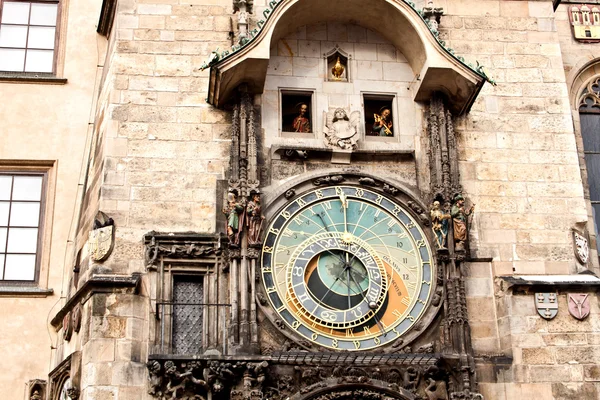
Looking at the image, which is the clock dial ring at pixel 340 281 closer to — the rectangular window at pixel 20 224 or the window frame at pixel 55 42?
the rectangular window at pixel 20 224

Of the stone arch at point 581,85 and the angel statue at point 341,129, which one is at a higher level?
the stone arch at point 581,85

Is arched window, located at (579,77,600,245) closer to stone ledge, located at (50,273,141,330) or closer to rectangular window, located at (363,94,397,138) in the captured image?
rectangular window, located at (363,94,397,138)

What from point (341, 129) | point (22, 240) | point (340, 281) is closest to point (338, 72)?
point (341, 129)

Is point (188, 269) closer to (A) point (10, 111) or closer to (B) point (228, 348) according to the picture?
(B) point (228, 348)

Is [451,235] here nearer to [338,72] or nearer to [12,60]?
[338,72]

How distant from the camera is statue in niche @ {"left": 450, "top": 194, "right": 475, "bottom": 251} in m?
13.7

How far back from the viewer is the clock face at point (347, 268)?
13.3 m

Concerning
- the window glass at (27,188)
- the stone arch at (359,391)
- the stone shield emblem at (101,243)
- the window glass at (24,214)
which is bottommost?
the stone arch at (359,391)

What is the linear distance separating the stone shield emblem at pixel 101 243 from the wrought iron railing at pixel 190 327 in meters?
0.91

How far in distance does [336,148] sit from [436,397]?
135 inches

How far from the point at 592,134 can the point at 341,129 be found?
449cm

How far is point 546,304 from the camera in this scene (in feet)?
44.8

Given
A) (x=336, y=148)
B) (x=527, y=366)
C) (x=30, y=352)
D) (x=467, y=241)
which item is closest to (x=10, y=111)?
(x=30, y=352)

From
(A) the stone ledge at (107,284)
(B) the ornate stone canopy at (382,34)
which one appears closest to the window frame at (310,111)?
(B) the ornate stone canopy at (382,34)
